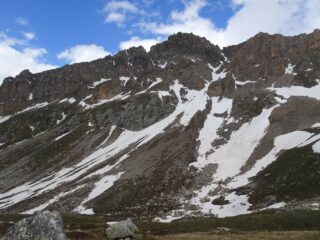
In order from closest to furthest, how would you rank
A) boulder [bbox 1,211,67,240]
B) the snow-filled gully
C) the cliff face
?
boulder [bbox 1,211,67,240] < the cliff face < the snow-filled gully

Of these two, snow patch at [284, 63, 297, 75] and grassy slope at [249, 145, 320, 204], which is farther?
snow patch at [284, 63, 297, 75]

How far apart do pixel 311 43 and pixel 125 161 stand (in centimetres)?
11174

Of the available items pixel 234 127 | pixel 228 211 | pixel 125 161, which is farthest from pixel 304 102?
pixel 228 211

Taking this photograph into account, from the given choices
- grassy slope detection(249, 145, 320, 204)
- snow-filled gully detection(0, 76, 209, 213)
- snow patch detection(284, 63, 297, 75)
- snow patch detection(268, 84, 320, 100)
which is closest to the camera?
grassy slope detection(249, 145, 320, 204)

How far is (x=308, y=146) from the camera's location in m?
104

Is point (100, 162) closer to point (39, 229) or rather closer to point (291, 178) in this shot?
point (291, 178)

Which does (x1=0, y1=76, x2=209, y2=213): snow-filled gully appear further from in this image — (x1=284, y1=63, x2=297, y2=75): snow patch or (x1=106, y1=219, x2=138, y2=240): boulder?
(x1=106, y1=219, x2=138, y2=240): boulder

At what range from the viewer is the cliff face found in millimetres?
96250

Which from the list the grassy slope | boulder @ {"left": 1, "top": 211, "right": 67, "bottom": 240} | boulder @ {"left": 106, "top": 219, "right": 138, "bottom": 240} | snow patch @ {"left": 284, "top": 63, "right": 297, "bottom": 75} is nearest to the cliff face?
the grassy slope

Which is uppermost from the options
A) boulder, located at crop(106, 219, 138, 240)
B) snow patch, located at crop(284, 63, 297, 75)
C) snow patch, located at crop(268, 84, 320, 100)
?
snow patch, located at crop(284, 63, 297, 75)

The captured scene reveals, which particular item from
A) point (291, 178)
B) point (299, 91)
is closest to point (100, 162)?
point (291, 178)

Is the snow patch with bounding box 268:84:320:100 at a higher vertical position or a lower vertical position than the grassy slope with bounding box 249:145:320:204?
higher

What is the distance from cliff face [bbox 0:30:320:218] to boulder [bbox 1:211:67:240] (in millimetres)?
61238

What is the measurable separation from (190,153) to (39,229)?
4382 inches
